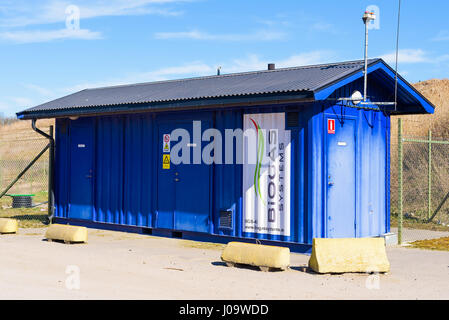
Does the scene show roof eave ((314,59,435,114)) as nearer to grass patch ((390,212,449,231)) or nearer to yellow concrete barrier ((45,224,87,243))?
grass patch ((390,212,449,231))

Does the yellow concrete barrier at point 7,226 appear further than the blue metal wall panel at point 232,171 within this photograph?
Yes

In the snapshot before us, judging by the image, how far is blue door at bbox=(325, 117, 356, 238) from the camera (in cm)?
1222

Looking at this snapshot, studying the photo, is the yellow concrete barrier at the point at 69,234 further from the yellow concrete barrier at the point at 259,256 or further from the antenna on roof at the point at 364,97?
the antenna on roof at the point at 364,97

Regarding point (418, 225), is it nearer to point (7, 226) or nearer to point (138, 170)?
point (138, 170)

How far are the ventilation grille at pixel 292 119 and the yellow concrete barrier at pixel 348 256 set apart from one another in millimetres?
3151

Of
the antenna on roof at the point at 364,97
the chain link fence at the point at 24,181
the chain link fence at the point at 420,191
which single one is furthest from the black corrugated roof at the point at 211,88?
the chain link fence at the point at 420,191

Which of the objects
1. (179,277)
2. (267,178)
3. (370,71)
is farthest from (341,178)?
(179,277)

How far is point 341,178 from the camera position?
12508 millimetres

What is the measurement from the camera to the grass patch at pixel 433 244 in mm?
13336

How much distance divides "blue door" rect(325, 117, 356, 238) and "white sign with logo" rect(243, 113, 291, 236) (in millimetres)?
805

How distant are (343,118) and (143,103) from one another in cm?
456

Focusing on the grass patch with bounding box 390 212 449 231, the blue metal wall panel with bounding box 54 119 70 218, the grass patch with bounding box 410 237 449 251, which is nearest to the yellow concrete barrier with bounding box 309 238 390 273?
the grass patch with bounding box 410 237 449 251

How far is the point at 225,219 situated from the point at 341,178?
2593 millimetres

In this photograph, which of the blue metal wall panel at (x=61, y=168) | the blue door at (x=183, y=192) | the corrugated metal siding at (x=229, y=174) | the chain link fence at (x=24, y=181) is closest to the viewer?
the corrugated metal siding at (x=229, y=174)
